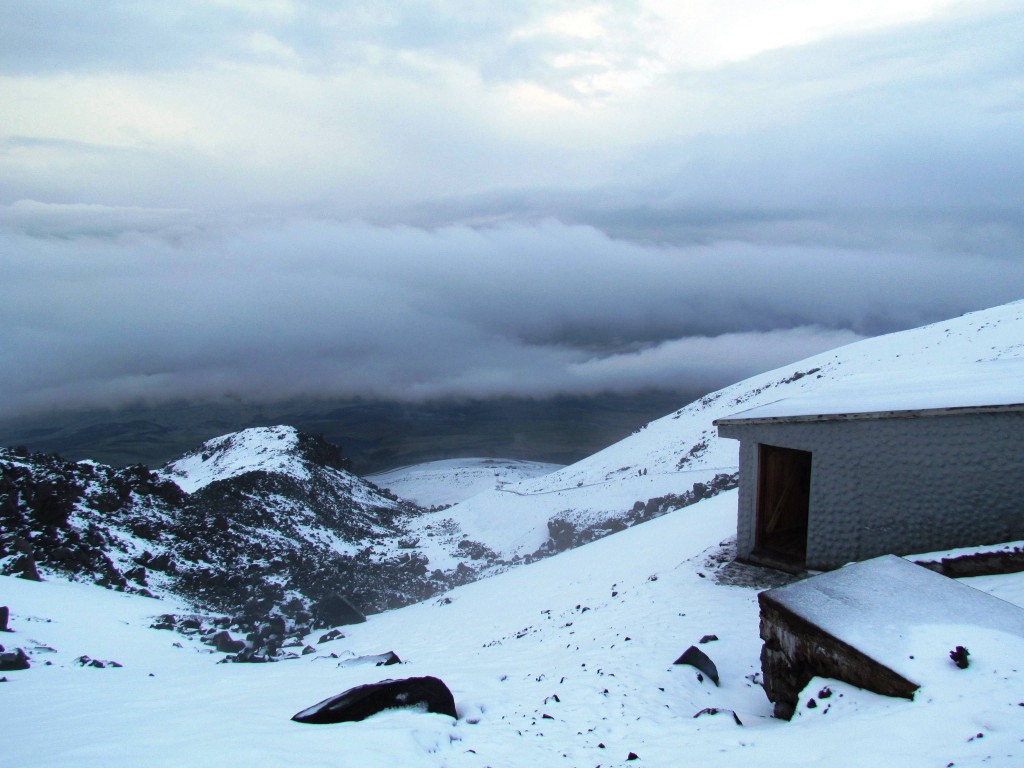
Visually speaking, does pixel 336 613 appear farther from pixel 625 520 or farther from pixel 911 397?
pixel 911 397

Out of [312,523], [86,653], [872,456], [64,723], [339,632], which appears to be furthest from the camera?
[312,523]

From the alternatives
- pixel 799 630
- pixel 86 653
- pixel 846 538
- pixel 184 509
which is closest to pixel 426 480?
pixel 184 509

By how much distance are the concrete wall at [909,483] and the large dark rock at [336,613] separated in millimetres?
12870

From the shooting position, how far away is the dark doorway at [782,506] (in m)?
11.8

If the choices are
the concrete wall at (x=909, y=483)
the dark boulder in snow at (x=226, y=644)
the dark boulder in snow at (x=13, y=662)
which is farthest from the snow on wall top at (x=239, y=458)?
the concrete wall at (x=909, y=483)

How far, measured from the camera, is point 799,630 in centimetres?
648

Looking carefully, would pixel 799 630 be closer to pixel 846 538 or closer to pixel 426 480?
pixel 846 538

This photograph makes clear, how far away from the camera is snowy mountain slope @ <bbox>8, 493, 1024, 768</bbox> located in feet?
17.4

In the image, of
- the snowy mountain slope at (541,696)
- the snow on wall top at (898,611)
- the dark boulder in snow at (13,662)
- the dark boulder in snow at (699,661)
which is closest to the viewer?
the snowy mountain slope at (541,696)

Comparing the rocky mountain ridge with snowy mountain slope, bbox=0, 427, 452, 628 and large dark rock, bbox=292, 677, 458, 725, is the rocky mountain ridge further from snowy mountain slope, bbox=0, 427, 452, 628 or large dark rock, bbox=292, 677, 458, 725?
large dark rock, bbox=292, 677, 458, 725

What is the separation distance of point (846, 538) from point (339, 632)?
12.6 meters

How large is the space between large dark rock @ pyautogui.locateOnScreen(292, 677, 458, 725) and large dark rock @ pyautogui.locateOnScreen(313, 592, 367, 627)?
12.4 metres

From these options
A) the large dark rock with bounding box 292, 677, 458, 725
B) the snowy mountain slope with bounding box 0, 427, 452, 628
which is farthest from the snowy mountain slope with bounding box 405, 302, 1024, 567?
the large dark rock with bounding box 292, 677, 458, 725

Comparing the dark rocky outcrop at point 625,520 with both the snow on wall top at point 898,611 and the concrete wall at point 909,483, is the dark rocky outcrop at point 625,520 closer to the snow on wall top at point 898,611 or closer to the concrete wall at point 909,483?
the concrete wall at point 909,483
